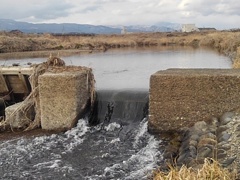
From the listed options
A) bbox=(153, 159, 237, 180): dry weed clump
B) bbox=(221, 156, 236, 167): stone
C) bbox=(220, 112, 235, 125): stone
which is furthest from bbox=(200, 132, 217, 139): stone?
bbox=(153, 159, 237, 180): dry weed clump

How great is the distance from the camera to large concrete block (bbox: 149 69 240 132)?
32.0 feet

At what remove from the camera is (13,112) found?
1163cm

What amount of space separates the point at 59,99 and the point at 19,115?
1.61m

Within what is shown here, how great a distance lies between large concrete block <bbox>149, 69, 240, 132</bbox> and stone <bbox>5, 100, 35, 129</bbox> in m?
4.06

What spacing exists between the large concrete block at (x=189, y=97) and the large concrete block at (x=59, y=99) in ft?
7.72

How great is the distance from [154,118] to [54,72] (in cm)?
346

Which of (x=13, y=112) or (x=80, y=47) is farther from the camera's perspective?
(x=80, y=47)

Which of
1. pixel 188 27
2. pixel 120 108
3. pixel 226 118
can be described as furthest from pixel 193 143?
pixel 188 27

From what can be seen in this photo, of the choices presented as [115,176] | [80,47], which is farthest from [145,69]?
[80,47]

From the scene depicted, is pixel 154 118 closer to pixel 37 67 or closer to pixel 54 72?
pixel 54 72

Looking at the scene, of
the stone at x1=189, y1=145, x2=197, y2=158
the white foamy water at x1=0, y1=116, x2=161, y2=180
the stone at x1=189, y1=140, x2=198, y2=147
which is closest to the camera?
the stone at x1=189, y1=145, x2=197, y2=158

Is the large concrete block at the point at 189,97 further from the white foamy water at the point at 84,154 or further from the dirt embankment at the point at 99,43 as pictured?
the dirt embankment at the point at 99,43

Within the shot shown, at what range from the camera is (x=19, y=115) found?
38.4 ft

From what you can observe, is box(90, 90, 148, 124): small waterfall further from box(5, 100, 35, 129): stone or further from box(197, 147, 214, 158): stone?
box(197, 147, 214, 158): stone
